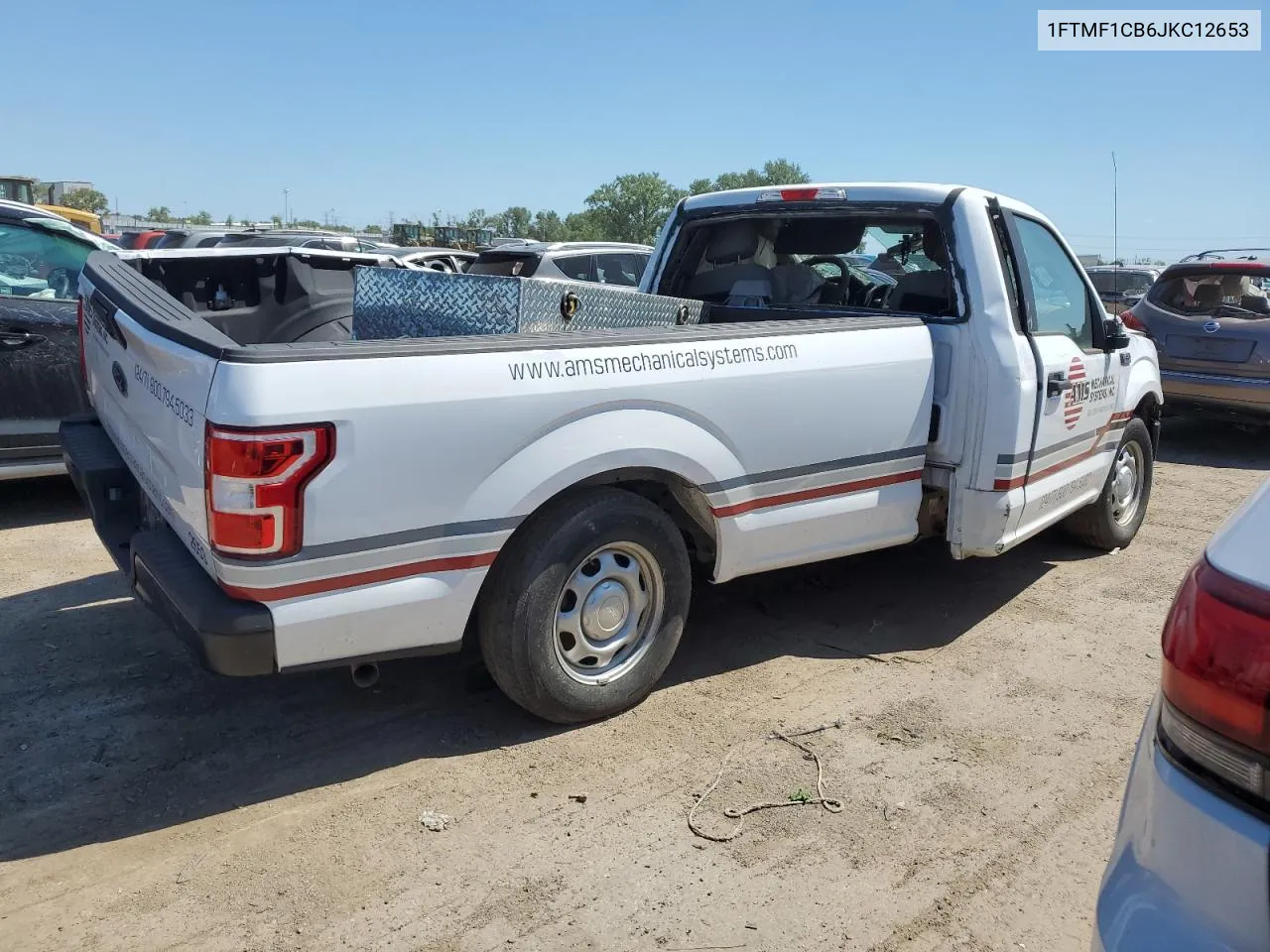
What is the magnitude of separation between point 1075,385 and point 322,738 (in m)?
3.68

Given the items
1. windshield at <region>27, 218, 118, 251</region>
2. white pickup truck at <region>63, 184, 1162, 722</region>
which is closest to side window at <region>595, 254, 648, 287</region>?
windshield at <region>27, 218, 118, 251</region>

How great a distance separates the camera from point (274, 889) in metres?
2.81

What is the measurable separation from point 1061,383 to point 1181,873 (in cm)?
343

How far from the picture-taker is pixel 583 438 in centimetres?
336

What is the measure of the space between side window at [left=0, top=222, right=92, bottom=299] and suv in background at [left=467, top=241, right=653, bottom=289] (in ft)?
17.8

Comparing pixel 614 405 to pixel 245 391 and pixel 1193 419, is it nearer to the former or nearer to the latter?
pixel 245 391

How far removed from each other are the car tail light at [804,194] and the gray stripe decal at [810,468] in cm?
138

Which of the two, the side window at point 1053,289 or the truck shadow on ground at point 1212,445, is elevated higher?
the side window at point 1053,289

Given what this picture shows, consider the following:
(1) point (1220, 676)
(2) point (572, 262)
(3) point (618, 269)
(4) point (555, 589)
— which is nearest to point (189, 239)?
(2) point (572, 262)

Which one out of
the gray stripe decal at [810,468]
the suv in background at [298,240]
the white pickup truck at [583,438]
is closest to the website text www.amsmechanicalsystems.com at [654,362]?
the white pickup truck at [583,438]

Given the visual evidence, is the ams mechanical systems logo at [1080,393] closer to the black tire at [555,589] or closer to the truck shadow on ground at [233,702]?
the truck shadow on ground at [233,702]

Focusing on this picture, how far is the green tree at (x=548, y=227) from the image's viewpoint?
75.1 m

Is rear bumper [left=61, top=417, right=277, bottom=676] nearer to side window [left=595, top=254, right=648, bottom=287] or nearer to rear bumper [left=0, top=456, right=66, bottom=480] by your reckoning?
rear bumper [left=0, top=456, right=66, bottom=480]

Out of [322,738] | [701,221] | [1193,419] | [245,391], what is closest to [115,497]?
[322,738]
